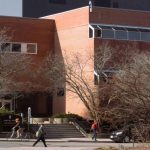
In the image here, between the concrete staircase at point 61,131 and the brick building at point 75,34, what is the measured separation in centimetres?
377

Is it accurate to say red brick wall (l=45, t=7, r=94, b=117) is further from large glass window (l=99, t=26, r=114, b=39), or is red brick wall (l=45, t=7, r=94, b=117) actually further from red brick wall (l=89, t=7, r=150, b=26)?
large glass window (l=99, t=26, r=114, b=39)

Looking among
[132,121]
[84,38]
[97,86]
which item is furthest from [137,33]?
[132,121]

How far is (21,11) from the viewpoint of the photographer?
78.9 meters

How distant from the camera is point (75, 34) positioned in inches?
2295

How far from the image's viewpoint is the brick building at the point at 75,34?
56.2 metres

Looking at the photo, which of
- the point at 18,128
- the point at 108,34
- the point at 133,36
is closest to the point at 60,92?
the point at 108,34

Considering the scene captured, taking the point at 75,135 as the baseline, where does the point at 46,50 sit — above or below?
above

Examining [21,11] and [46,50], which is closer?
[46,50]

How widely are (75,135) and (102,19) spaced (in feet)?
44.2

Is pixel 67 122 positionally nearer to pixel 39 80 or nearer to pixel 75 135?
pixel 75 135

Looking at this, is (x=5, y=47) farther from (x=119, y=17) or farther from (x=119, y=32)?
(x=119, y=17)

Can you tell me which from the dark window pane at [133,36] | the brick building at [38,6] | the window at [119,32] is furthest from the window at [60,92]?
the brick building at [38,6]

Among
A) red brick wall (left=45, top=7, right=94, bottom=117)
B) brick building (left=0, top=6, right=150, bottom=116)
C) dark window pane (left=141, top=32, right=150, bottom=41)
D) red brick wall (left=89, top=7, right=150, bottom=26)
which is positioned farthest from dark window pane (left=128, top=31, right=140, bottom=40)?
red brick wall (left=45, top=7, right=94, bottom=117)

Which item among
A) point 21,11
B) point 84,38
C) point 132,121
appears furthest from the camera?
point 21,11
